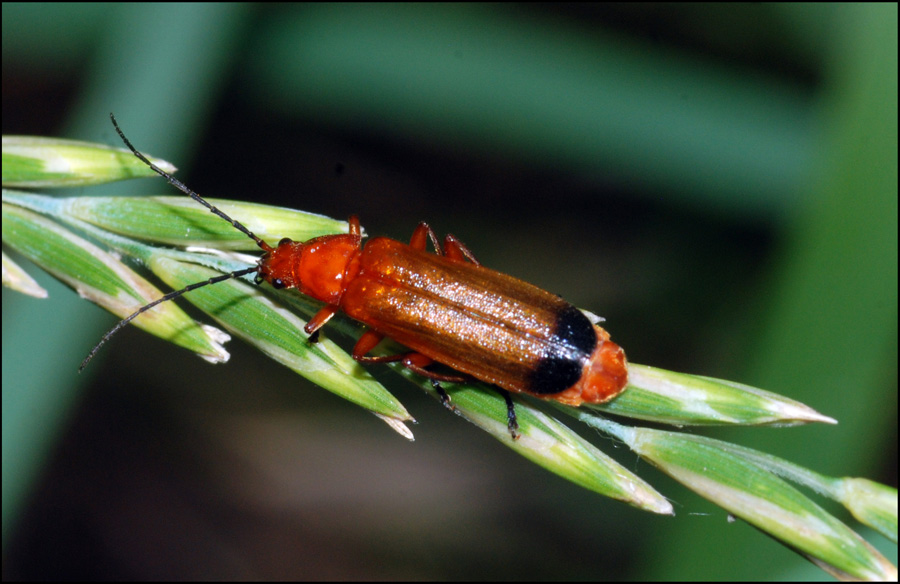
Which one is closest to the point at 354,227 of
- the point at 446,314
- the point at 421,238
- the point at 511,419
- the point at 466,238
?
the point at 421,238

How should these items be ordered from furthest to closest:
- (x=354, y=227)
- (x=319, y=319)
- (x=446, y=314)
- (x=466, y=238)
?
(x=466, y=238) → (x=354, y=227) → (x=446, y=314) → (x=319, y=319)

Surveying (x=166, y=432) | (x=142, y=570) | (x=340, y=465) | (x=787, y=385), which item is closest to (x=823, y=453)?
(x=787, y=385)

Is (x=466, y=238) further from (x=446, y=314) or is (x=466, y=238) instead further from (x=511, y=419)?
(x=511, y=419)

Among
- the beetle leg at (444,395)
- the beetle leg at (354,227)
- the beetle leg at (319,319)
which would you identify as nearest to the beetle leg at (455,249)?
the beetle leg at (354,227)

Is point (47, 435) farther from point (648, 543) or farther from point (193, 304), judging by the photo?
point (648, 543)

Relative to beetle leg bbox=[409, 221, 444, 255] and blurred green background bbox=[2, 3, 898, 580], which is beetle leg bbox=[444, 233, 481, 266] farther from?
blurred green background bbox=[2, 3, 898, 580]

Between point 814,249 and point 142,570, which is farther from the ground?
point 814,249

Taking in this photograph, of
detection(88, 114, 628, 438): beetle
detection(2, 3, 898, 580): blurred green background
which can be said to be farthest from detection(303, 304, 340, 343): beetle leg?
detection(2, 3, 898, 580): blurred green background
